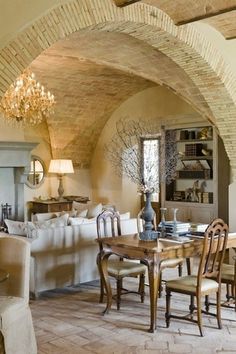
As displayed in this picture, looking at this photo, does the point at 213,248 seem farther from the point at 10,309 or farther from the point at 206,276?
the point at 10,309

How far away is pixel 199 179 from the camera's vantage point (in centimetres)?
921

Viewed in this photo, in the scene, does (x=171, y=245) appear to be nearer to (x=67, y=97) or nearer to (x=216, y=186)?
(x=216, y=186)

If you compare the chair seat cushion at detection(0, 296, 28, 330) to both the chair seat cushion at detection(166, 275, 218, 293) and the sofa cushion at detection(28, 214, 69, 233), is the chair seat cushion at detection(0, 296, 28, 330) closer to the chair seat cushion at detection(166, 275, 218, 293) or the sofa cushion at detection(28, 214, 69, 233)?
the chair seat cushion at detection(166, 275, 218, 293)

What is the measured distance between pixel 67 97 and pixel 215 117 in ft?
13.0

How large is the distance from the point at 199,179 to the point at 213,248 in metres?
4.66

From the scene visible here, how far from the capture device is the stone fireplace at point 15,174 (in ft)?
32.4

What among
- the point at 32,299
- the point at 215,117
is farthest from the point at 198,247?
the point at 215,117

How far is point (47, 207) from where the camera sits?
1025cm

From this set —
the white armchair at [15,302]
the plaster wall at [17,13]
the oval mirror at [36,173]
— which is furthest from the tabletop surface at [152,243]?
the oval mirror at [36,173]

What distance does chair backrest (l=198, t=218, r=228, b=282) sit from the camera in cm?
445

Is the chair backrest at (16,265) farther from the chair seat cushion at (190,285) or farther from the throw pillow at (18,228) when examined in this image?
the throw pillow at (18,228)

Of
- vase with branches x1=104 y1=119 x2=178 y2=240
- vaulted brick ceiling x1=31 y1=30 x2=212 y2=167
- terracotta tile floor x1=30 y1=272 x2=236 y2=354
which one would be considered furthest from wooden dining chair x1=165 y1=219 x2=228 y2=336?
vaulted brick ceiling x1=31 y1=30 x2=212 y2=167

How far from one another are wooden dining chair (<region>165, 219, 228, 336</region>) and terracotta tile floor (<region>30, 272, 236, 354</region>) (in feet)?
0.52

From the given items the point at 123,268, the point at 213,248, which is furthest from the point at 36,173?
the point at 213,248
